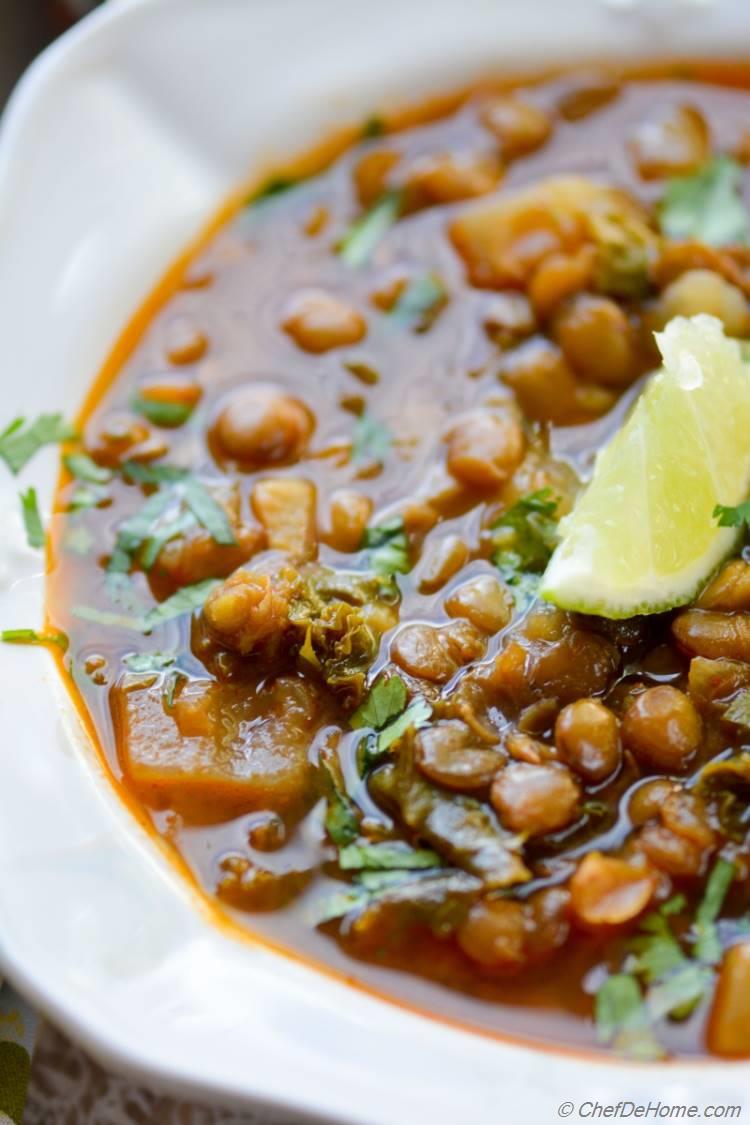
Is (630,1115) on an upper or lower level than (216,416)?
lower

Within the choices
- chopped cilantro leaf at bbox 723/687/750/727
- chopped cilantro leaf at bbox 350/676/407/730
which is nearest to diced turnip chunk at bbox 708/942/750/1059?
chopped cilantro leaf at bbox 723/687/750/727

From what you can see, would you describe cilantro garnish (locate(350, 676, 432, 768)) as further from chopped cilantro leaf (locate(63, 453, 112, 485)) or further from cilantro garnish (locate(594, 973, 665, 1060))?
chopped cilantro leaf (locate(63, 453, 112, 485))

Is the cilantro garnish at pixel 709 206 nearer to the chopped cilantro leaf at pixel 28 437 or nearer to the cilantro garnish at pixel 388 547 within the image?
the cilantro garnish at pixel 388 547

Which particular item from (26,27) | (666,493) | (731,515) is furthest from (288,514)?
(26,27)

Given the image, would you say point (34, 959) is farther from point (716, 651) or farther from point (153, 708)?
point (716, 651)

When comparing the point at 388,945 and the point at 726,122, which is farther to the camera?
the point at 726,122

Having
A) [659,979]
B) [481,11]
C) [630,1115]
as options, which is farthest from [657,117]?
[630,1115]
